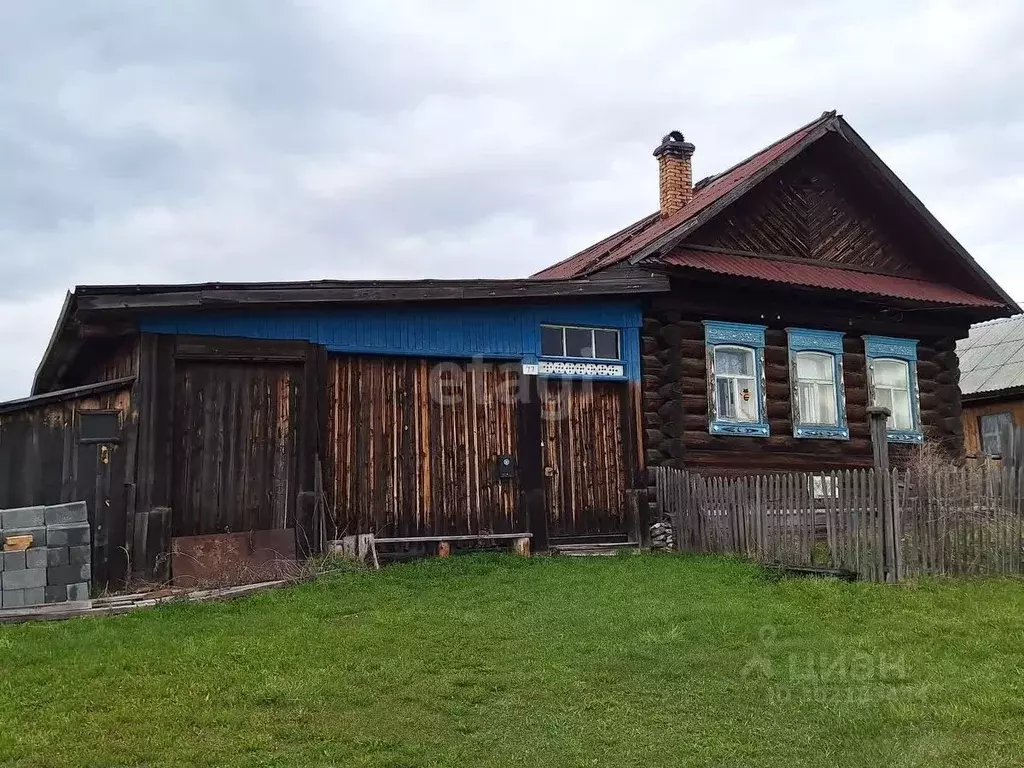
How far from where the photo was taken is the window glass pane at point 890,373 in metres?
18.0

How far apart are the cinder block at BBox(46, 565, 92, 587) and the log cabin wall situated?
8.52 meters

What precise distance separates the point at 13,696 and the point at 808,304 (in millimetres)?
14350

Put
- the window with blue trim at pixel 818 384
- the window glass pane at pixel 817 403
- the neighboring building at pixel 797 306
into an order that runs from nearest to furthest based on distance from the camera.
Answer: the neighboring building at pixel 797 306 < the window with blue trim at pixel 818 384 < the window glass pane at pixel 817 403

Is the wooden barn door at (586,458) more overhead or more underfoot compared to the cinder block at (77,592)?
more overhead

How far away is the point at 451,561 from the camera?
41.0 feet

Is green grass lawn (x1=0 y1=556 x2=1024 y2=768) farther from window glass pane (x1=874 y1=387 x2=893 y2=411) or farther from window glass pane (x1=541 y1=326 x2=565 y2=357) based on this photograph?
window glass pane (x1=874 y1=387 x2=893 y2=411)

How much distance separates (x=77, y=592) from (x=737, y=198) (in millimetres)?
11881

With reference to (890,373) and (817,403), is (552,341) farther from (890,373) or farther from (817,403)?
(890,373)

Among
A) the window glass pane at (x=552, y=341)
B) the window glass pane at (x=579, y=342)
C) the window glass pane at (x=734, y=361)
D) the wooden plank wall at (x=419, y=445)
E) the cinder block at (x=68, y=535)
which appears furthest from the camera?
the window glass pane at (x=734, y=361)

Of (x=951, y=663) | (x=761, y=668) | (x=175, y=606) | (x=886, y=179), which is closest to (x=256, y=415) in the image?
(x=175, y=606)

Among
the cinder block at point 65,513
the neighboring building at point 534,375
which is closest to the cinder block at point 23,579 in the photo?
the cinder block at point 65,513

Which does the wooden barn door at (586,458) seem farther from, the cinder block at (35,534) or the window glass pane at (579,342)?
the cinder block at (35,534)

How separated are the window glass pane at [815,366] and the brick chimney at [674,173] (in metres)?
4.14

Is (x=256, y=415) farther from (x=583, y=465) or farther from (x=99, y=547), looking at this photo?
(x=583, y=465)
